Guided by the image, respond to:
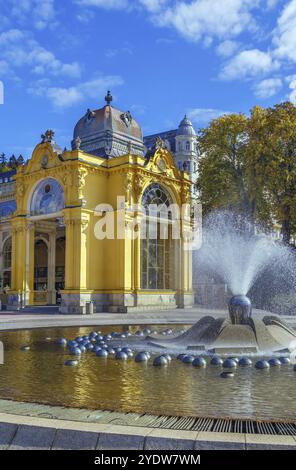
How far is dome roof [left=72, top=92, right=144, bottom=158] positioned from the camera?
3356 cm

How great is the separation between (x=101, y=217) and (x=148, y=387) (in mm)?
23136

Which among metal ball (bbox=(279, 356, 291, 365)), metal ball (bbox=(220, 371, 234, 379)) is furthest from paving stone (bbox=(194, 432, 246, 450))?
metal ball (bbox=(279, 356, 291, 365))

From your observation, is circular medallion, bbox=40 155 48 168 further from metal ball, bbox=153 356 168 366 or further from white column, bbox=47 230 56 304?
metal ball, bbox=153 356 168 366

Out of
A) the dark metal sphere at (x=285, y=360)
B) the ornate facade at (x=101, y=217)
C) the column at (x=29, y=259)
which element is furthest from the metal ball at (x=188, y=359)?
the column at (x=29, y=259)

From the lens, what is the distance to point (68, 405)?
6.56m

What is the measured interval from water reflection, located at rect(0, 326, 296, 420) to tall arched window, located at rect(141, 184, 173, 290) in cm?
2075

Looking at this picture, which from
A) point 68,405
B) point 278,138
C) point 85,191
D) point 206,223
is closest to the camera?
point 68,405

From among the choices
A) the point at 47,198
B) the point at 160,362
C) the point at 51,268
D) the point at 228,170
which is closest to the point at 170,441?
the point at 160,362

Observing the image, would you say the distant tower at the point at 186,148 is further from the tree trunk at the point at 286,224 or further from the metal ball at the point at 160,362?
the metal ball at the point at 160,362

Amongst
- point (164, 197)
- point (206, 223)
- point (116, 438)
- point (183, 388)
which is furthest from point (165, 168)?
point (116, 438)

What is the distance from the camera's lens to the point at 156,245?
110 feet

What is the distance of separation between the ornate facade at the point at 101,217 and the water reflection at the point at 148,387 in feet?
59.8
